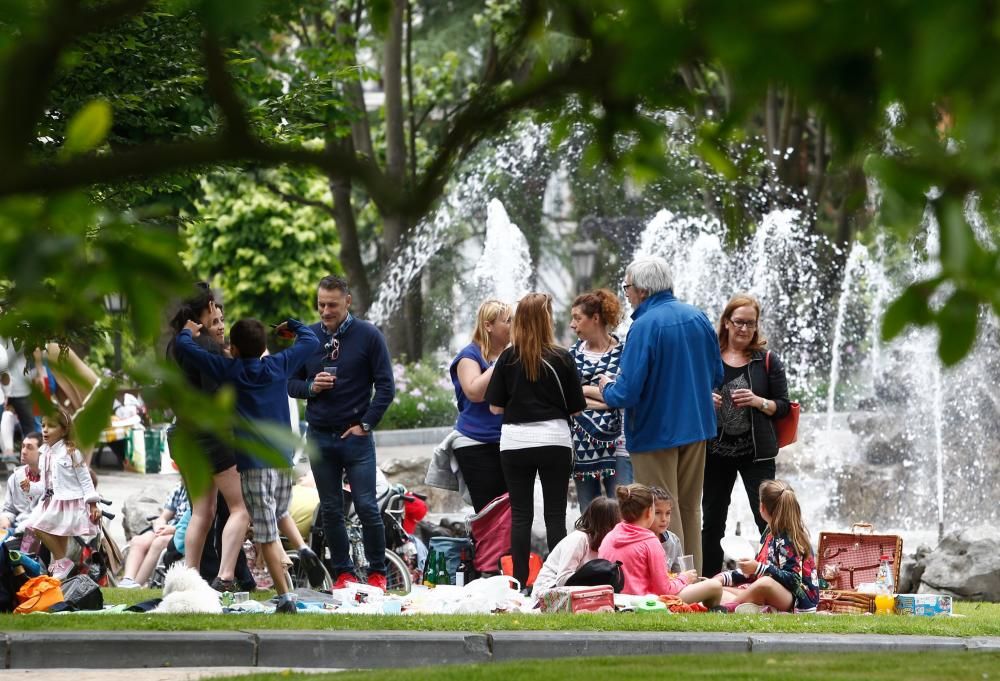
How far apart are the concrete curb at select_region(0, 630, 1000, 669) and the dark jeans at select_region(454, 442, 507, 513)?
2.67 metres

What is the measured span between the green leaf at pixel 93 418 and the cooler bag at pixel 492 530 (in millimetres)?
6987

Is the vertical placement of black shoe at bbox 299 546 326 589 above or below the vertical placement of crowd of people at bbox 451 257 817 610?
below

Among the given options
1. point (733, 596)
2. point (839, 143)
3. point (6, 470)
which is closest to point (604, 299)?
point (733, 596)

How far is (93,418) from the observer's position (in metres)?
3.19

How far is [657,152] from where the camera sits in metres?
3.84

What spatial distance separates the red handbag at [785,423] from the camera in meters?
9.68

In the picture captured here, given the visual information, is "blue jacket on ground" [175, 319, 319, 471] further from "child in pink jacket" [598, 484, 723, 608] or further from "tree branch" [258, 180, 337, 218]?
"tree branch" [258, 180, 337, 218]

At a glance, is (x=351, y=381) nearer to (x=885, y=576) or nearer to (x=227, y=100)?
(x=885, y=576)

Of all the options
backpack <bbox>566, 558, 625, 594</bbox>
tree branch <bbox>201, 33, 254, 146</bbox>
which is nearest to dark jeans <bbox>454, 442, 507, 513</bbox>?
backpack <bbox>566, 558, 625, 594</bbox>

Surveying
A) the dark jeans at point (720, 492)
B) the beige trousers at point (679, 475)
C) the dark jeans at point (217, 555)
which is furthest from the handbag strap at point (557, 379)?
the dark jeans at point (217, 555)

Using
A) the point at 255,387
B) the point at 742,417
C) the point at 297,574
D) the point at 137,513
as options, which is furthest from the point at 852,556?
the point at 137,513

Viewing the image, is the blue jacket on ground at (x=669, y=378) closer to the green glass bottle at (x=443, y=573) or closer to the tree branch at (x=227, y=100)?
the green glass bottle at (x=443, y=573)

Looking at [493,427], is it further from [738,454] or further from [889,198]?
[889,198]

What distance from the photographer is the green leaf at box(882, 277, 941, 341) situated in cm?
293
